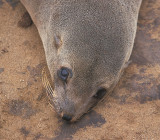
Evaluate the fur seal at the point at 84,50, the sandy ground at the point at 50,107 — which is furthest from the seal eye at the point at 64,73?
the sandy ground at the point at 50,107

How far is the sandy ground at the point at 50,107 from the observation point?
3.71 m

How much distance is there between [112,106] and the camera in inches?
160

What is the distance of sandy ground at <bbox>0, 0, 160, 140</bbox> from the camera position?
371 cm

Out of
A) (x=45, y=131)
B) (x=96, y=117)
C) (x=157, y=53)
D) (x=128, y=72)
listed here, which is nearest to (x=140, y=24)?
(x=157, y=53)

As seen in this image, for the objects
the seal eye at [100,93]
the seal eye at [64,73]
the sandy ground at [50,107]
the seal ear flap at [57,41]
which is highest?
the seal ear flap at [57,41]

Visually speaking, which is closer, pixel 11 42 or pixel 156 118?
pixel 156 118

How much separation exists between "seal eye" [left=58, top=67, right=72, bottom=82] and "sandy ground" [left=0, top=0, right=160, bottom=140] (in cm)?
53

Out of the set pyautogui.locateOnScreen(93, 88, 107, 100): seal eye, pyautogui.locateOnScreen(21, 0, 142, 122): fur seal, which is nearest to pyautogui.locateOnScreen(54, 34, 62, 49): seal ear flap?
pyautogui.locateOnScreen(21, 0, 142, 122): fur seal

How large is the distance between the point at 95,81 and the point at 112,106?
0.63 metres

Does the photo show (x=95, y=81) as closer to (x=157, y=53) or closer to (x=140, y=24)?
(x=157, y=53)

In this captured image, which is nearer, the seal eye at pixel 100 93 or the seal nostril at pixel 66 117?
the seal nostril at pixel 66 117

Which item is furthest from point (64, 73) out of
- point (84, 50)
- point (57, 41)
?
point (57, 41)

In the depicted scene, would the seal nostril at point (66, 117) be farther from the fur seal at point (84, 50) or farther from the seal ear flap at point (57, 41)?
the seal ear flap at point (57, 41)

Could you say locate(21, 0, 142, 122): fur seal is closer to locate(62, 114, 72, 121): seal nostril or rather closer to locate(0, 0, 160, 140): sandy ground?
locate(62, 114, 72, 121): seal nostril
